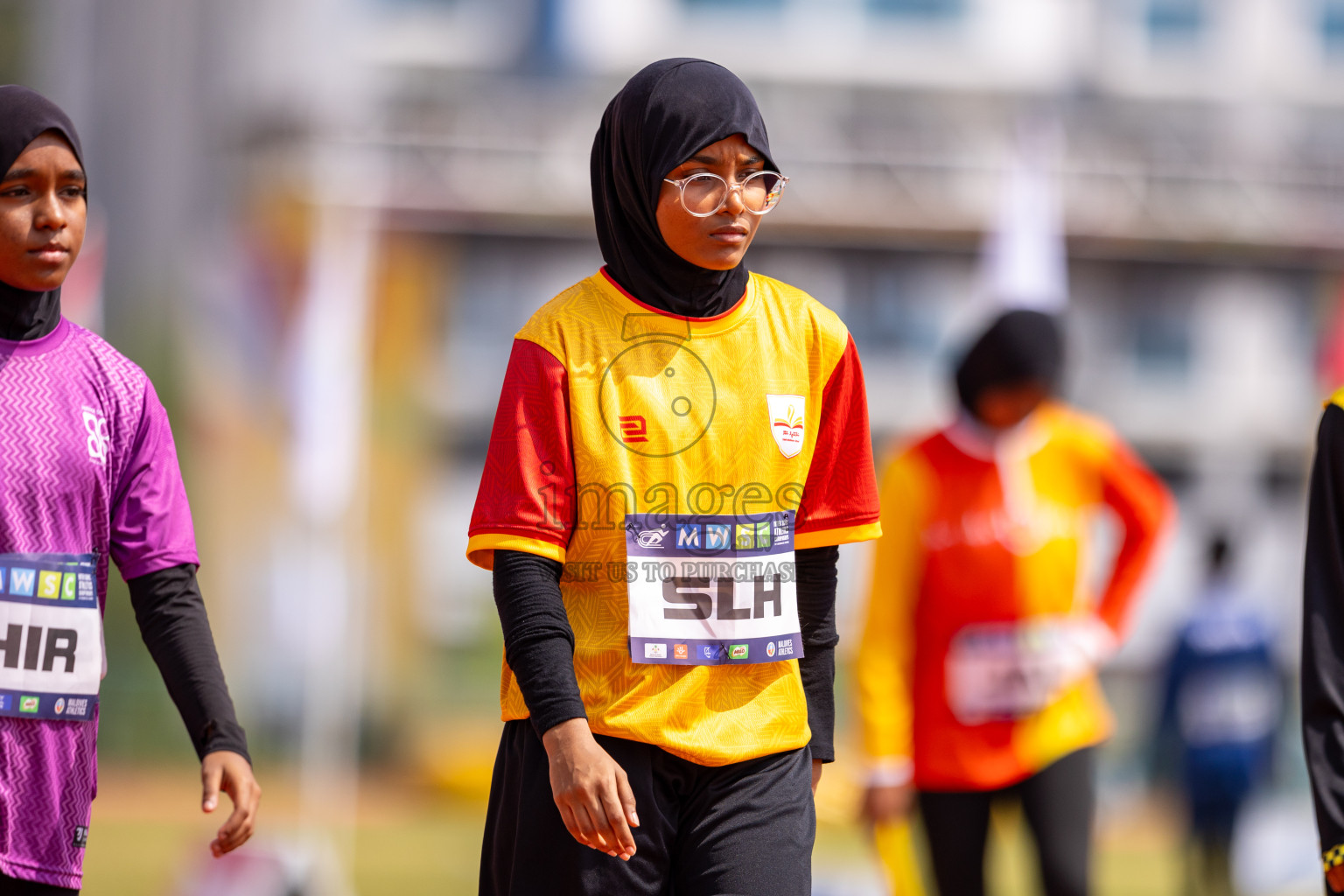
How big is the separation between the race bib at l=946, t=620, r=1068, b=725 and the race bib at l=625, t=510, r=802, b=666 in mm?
2332

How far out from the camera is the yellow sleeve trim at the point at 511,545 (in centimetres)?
291

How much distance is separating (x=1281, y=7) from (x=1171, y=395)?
5.53 meters

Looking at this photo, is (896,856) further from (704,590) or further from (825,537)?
(704,590)

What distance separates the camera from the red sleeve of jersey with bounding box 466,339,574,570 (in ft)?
9.59

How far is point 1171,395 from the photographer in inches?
886

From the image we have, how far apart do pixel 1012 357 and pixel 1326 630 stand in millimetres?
2516

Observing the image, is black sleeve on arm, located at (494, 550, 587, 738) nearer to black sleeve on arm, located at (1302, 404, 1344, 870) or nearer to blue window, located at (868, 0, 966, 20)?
black sleeve on arm, located at (1302, 404, 1344, 870)

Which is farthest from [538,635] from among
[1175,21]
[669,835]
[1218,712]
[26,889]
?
[1175,21]

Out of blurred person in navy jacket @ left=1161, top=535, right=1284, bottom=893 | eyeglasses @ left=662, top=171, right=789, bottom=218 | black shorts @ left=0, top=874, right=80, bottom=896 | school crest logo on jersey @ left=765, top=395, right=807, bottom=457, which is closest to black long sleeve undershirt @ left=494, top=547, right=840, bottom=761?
school crest logo on jersey @ left=765, top=395, right=807, bottom=457

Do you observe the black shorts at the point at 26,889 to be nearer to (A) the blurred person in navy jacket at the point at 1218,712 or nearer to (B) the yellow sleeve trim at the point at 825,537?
(B) the yellow sleeve trim at the point at 825,537

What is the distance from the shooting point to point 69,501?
3.07 metres

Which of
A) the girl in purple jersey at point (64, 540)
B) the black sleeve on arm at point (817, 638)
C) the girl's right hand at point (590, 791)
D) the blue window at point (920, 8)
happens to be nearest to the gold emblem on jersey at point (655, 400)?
the black sleeve on arm at point (817, 638)

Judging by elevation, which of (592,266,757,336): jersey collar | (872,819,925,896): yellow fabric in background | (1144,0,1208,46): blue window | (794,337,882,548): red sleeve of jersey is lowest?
(872,819,925,896): yellow fabric in background

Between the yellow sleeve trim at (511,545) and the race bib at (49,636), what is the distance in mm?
653
